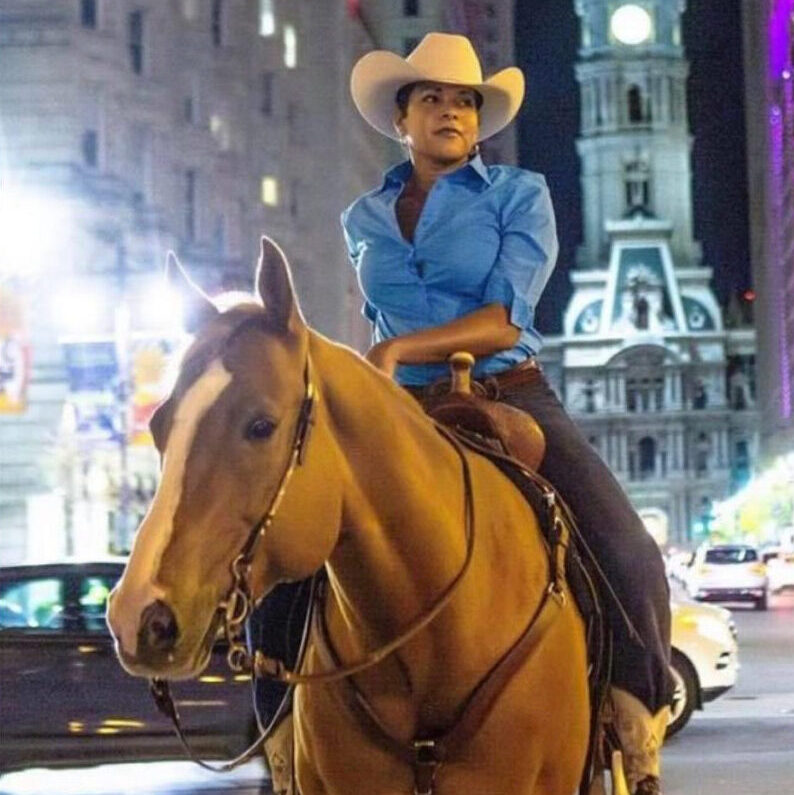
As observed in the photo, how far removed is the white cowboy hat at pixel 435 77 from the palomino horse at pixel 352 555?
1.11m

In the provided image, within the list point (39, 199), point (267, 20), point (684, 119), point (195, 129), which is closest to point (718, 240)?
point (684, 119)

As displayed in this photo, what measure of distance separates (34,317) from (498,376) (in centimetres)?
3553

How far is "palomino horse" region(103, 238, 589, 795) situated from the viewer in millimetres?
Answer: 3346

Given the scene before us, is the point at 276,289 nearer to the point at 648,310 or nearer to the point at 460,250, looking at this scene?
the point at 460,250

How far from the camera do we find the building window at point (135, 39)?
46.0m

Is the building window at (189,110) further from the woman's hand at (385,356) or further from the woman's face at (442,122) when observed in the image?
the woman's hand at (385,356)

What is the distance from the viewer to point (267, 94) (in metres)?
63.4

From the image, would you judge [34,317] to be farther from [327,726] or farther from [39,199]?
[327,726]

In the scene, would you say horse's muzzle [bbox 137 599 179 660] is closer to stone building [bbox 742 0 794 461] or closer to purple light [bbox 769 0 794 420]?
stone building [bbox 742 0 794 461]

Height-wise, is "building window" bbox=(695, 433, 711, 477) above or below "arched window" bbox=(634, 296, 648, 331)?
below

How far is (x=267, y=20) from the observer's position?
210 ft

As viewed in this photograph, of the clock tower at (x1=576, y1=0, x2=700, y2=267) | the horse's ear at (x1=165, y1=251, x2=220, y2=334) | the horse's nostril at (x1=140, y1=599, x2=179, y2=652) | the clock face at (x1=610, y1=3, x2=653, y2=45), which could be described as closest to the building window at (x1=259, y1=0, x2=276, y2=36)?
the horse's ear at (x1=165, y1=251, x2=220, y2=334)

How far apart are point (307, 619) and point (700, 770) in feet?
32.4

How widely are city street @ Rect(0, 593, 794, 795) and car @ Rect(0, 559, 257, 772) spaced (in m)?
0.54
